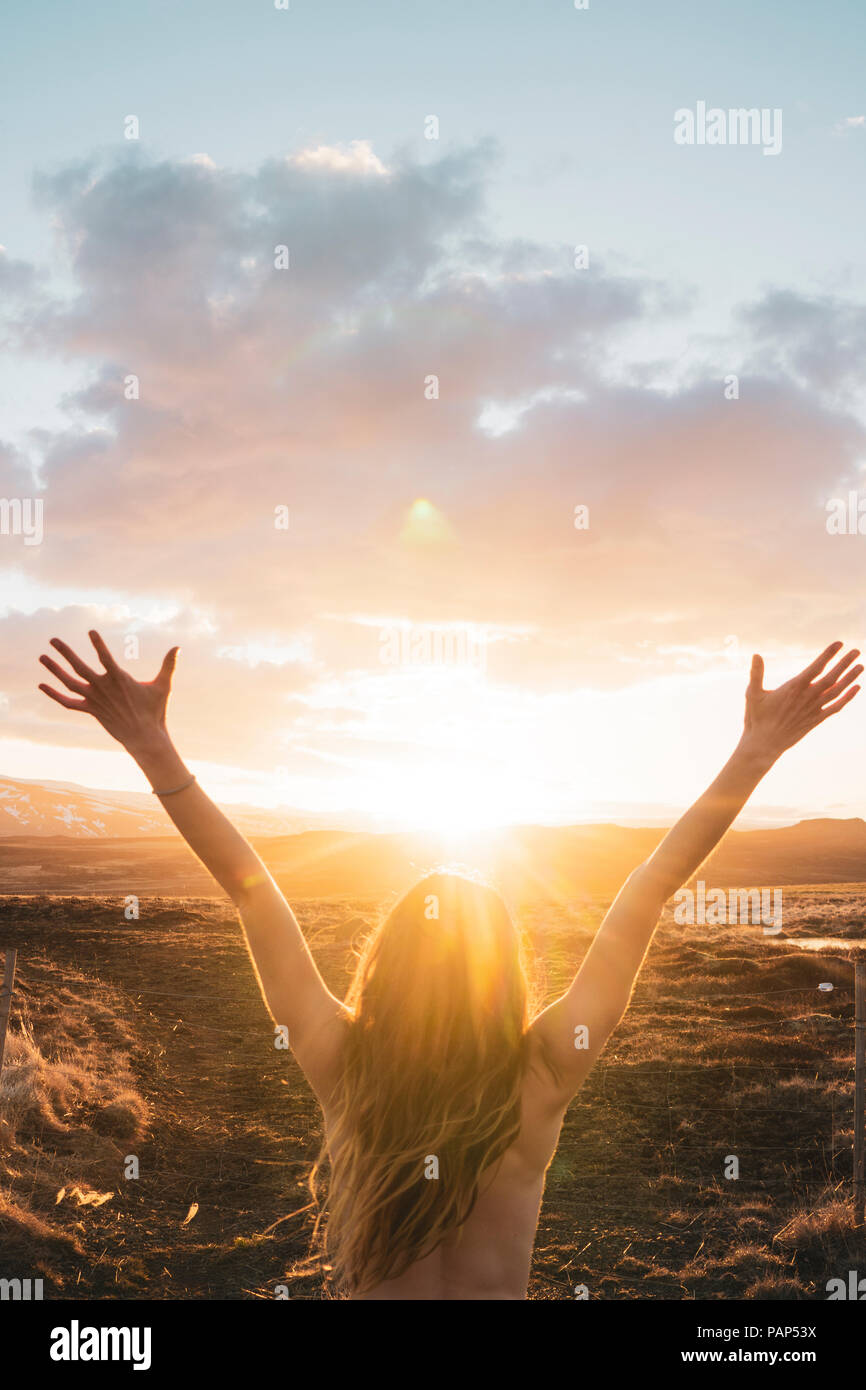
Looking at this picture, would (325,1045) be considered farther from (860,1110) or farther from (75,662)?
(860,1110)

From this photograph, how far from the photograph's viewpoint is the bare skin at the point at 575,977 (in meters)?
1.91

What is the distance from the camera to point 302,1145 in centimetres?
986

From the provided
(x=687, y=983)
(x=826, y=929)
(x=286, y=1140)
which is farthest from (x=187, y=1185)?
(x=826, y=929)

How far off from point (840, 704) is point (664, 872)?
2.04 ft

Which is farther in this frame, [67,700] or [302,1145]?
[302,1145]

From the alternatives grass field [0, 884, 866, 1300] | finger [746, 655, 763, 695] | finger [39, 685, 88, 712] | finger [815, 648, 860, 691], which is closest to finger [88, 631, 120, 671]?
finger [39, 685, 88, 712]

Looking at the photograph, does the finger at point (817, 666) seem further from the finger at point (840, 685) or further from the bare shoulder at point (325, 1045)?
the bare shoulder at point (325, 1045)

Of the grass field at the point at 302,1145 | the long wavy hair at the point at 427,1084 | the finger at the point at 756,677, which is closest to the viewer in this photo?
the long wavy hair at the point at 427,1084

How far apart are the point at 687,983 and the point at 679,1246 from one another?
1108cm

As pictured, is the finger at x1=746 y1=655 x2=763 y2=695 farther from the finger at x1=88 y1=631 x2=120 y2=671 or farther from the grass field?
the finger at x1=88 y1=631 x2=120 y2=671

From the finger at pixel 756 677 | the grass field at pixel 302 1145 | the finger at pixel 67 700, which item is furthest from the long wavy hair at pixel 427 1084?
the finger at pixel 67 700

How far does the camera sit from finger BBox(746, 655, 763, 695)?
82.3 inches

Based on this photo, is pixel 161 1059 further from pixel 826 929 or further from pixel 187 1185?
pixel 826 929

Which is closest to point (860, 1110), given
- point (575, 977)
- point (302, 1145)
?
point (302, 1145)
